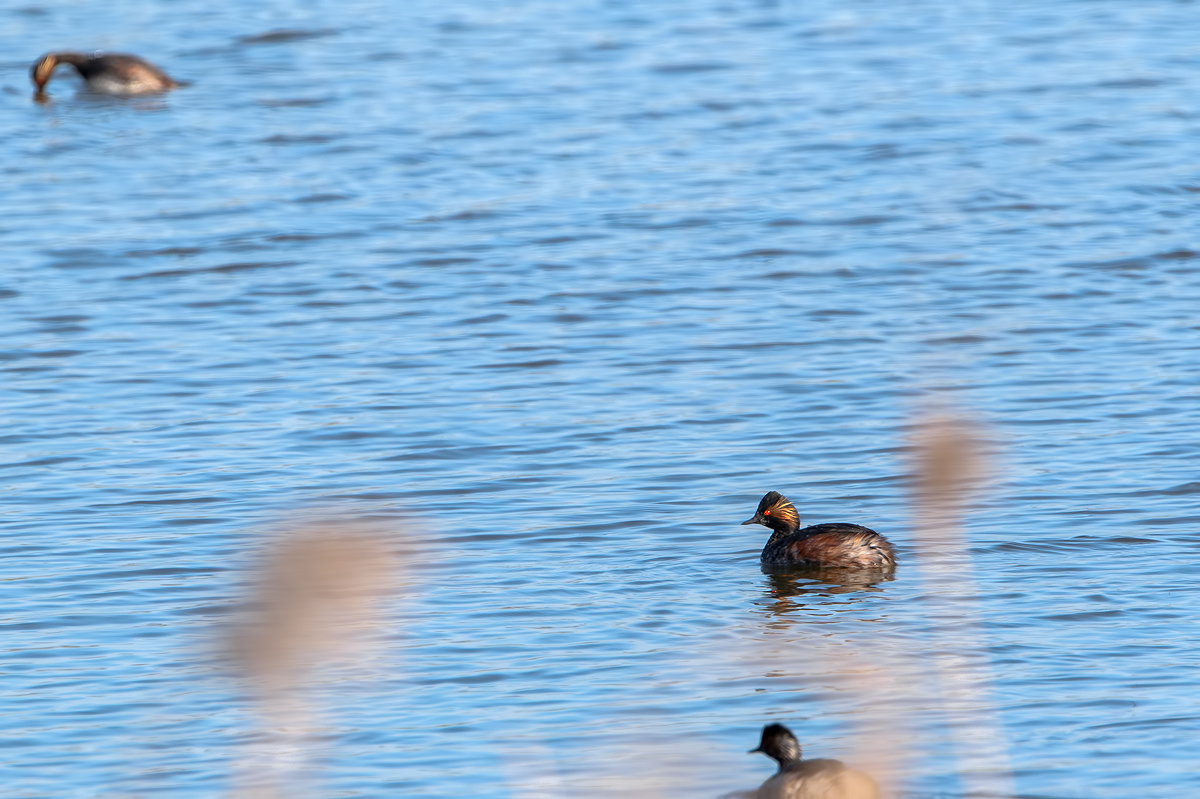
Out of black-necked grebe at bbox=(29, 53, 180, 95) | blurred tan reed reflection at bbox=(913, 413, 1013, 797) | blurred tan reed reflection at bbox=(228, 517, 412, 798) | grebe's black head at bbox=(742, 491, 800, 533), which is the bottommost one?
black-necked grebe at bbox=(29, 53, 180, 95)

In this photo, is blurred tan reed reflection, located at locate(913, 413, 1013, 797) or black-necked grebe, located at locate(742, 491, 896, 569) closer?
blurred tan reed reflection, located at locate(913, 413, 1013, 797)

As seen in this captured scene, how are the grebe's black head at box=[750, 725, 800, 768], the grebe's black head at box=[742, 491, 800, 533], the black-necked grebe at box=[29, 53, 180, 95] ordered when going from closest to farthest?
the grebe's black head at box=[750, 725, 800, 768]
the grebe's black head at box=[742, 491, 800, 533]
the black-necked grebe at box=[29, 53, 180, 95]

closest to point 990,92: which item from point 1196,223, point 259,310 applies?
point 1196,223

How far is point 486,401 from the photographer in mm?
13531

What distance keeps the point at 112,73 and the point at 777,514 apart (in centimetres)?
1852

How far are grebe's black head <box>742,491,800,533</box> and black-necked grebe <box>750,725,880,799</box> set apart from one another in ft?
11.7

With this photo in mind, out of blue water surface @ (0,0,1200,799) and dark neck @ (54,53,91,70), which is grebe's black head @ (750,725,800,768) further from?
dark neck @ (54,53,91,70)

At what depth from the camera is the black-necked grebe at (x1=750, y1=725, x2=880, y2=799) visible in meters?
5.71

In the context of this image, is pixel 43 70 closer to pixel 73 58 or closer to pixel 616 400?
pixel 73 58

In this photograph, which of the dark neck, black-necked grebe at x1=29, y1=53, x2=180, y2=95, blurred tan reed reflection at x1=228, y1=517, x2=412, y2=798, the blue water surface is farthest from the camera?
the dark neck

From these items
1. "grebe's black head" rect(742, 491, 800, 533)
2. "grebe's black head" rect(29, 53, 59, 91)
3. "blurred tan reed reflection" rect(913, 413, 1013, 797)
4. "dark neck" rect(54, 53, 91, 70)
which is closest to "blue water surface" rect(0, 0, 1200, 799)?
"blurred tan reed reflection" rect(913, 413, 1013, 797)

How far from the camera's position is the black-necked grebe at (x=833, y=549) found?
9.88m

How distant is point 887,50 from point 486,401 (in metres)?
15.8

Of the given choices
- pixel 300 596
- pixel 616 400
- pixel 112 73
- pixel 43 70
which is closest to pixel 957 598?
pixel 616 400
